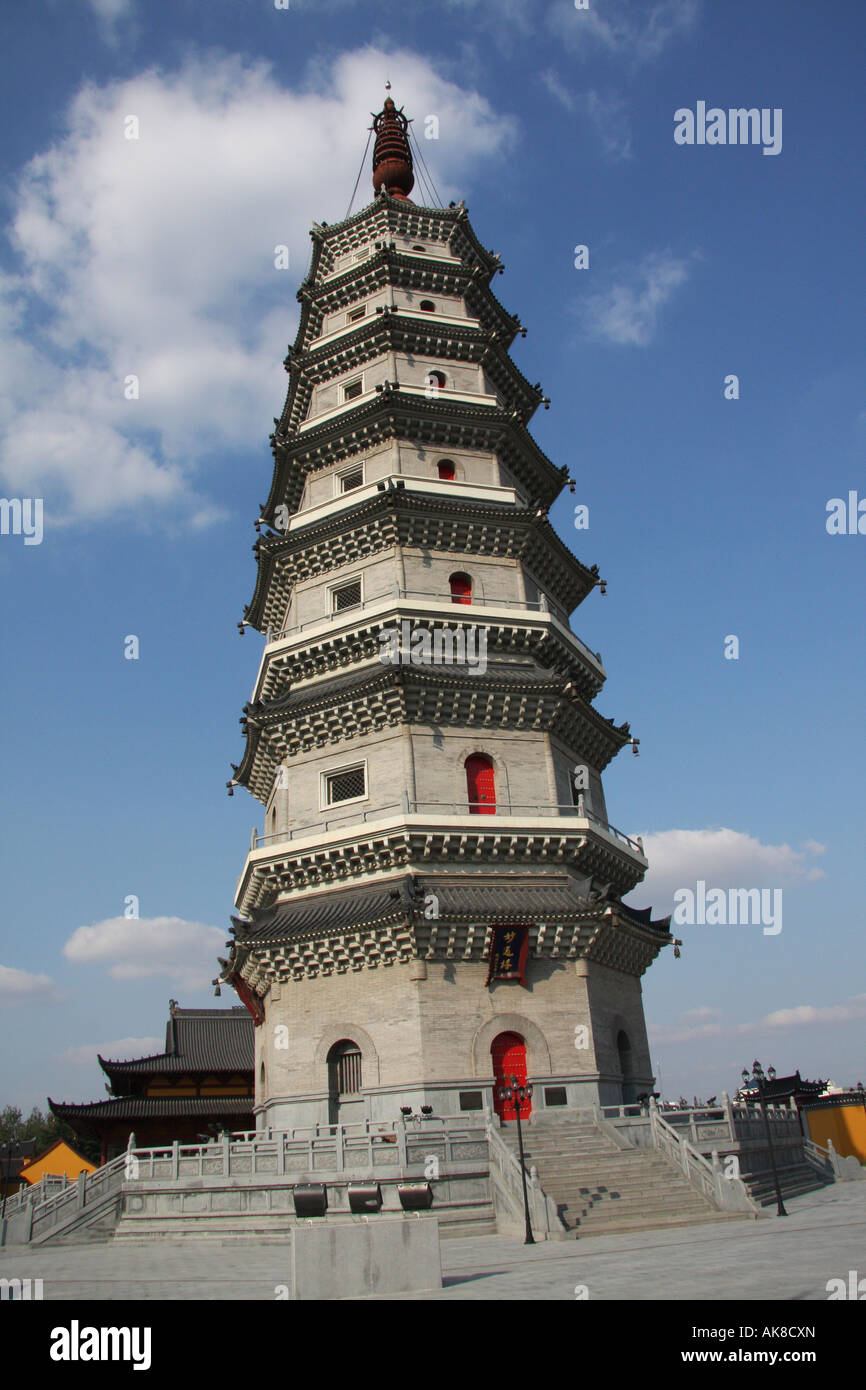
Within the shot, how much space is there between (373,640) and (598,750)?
8.11m

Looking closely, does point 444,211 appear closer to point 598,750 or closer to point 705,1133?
point 598,750

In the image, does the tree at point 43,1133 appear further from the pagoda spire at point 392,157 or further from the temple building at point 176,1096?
the pagoda spire at point 392,157

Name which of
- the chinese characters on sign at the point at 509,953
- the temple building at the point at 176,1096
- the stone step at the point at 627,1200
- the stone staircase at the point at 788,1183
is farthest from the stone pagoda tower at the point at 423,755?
the temple building at the point at 176,1096

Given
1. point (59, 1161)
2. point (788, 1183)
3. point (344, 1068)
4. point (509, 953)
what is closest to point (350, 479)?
point (509, 953)

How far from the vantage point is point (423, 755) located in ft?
78.7

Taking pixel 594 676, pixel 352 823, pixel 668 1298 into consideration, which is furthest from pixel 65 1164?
pixel 668 1298

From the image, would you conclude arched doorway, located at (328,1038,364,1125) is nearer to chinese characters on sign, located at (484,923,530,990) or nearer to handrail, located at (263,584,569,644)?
chinese characters on sign, located at (484,923,530,990)

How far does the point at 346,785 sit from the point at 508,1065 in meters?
8.12

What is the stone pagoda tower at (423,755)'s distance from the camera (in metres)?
21.8

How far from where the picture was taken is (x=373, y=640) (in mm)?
25297

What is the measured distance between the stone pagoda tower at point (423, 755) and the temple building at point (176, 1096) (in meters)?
13.5

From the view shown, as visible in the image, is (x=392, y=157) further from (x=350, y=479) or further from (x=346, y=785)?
(x=346, y=785)

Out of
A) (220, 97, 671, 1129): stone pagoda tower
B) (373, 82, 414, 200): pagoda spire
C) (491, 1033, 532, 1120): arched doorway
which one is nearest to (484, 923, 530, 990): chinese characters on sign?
(220, 97, 671, 1129): stone pagoda tower

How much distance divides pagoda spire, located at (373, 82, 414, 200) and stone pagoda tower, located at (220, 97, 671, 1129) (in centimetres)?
652
